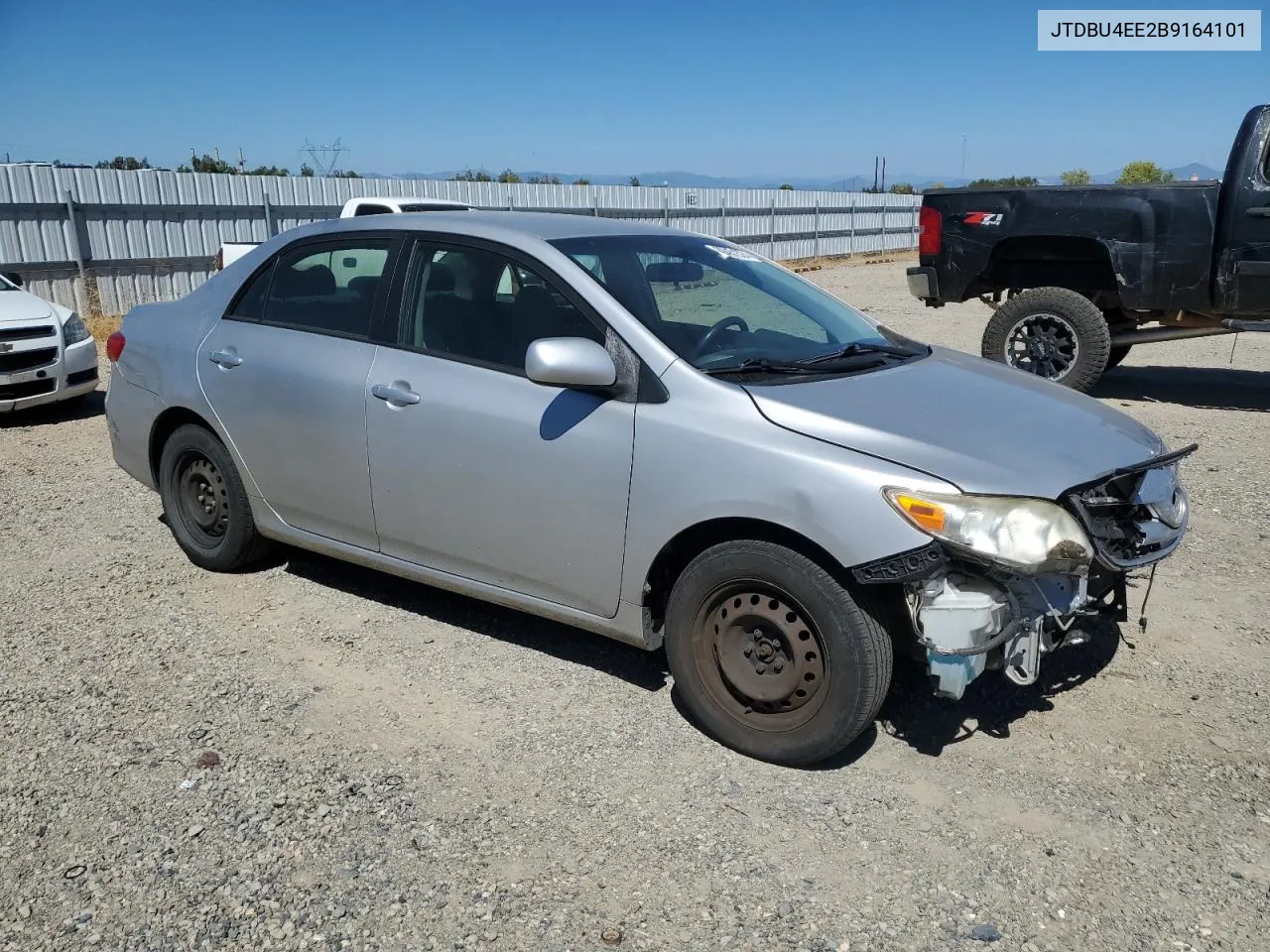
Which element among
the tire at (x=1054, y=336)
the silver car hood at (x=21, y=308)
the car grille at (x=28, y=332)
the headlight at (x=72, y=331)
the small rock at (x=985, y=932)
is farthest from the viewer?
the tire at (x=1054, y=336)

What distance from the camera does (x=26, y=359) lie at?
28.3 ft

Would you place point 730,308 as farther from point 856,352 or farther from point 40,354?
point 40,354

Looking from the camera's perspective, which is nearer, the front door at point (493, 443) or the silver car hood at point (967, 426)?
the silver car hood at point (967, 426)

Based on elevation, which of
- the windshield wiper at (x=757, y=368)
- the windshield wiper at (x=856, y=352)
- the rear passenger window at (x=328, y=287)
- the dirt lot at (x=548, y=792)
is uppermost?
the rear passenger window at (x=328, y=287)

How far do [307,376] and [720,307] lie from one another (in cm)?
176

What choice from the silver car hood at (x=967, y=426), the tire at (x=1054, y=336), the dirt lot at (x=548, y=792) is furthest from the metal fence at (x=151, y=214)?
the silver car hood at (x=967, y=426)

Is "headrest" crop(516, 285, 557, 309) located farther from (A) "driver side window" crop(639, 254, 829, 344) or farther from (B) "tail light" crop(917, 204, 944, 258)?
(B) "tail light" crop(917, 204, 944, 258)

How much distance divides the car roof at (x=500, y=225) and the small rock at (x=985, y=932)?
2776mm

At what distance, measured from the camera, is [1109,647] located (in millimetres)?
4457

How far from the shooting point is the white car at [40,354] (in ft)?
28.0

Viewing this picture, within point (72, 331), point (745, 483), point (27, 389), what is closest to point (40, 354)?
point (27, 389)

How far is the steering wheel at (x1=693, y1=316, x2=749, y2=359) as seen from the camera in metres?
3.77

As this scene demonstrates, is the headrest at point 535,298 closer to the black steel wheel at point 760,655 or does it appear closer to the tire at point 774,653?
the tire at point 774,653

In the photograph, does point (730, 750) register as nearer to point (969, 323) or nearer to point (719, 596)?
point (719, 596)
